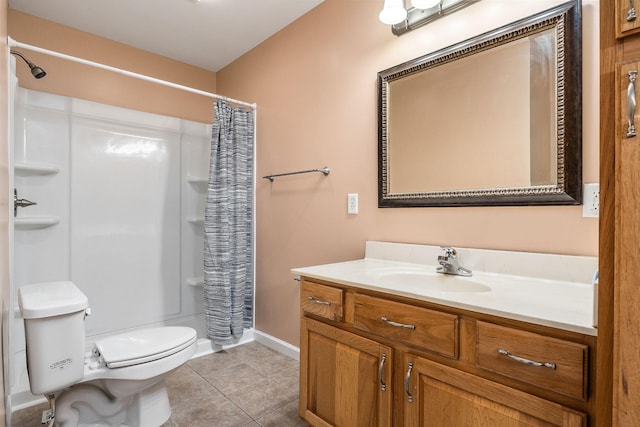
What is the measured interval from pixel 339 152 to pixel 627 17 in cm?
149

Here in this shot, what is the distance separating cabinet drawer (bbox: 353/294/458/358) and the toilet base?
107 centimetres

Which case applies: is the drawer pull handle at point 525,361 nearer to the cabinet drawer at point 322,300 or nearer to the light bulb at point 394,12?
the cabinet drawer at point 322,300

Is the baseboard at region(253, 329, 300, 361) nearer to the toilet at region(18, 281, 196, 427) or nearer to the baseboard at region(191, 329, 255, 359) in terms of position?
the baseboard at region(191, 329, 255, 359)

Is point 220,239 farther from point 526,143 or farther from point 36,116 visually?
point 526,143

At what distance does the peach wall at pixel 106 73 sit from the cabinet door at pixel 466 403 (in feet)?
9.33

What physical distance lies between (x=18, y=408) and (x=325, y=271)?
185 cm

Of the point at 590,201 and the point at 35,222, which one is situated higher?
the point at 590,201

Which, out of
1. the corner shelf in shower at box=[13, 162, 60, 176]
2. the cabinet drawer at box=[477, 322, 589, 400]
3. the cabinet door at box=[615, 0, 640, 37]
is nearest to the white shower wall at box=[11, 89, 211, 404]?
the corner shelf in shower at box=[13, 162, 60, 176]

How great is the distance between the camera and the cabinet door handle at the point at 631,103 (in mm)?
705

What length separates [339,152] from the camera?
82.7 inches

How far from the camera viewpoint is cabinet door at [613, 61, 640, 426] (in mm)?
702

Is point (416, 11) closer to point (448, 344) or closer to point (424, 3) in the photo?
point (424, 3)

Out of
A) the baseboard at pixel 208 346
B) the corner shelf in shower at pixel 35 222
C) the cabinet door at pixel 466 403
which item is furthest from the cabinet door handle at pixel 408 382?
the corner shelf in shower at pixel 35 222

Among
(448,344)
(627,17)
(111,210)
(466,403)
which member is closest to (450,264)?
(448,344)
